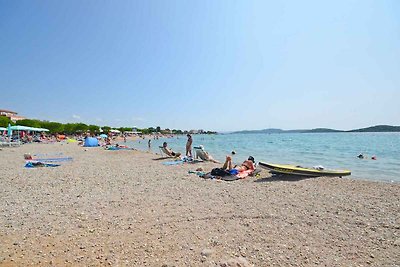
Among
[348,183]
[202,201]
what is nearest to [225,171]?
[202,201]

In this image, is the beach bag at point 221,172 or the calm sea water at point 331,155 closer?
the beach bag at point 221,172

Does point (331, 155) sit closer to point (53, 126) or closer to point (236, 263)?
point (236, 263)

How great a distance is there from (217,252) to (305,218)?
94.2 inches

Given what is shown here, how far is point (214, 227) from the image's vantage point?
4777 mm

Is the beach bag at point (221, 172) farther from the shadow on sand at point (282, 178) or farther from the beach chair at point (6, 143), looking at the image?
the beach chair at point (6, 143)

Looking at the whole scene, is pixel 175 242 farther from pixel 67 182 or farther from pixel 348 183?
pixel 348 183

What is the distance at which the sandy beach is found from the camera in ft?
12.0

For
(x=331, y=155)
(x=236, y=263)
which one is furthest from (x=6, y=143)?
(x=331, y=155)

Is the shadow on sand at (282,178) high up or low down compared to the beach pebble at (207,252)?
up

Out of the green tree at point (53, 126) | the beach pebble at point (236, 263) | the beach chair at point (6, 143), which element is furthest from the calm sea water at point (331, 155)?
the green tree at point (53, 126)

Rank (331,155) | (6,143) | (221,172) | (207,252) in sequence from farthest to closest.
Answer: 1. (6,143)
2. (331,155)
3. (221,172)
4. (207,252)

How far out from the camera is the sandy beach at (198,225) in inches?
144

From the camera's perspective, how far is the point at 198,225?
4.87m

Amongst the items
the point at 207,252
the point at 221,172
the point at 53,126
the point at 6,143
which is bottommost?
the point at 207,252
